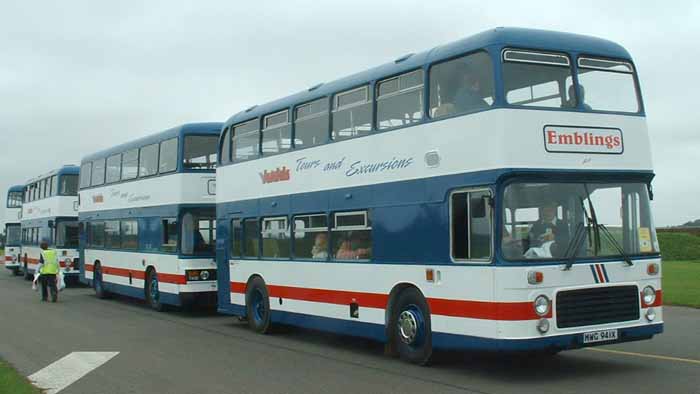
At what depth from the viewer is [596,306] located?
1069cm

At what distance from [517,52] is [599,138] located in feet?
4.99

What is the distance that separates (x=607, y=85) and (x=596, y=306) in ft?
9.64

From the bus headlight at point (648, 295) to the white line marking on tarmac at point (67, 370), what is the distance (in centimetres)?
743

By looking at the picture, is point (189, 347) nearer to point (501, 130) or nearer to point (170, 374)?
point (170, 374)

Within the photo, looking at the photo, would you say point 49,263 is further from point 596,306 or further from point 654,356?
point 596,306

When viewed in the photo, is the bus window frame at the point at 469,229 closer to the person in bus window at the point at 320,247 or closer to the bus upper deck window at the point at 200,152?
the person in bus window at the point at 320,247

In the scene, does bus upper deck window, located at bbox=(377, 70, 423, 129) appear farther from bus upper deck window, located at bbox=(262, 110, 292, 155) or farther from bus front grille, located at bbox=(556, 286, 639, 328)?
bus front grille, located at bbox=(556, 286, 639, 328)

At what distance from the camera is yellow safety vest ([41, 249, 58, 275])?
25.0 meters

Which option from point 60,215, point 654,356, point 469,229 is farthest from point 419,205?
point 60,215

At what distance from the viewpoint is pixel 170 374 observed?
38.6 feet

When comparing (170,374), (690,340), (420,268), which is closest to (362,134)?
(420,268)

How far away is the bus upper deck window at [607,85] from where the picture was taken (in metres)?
11.2

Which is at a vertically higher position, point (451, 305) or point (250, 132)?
point (250, 132)

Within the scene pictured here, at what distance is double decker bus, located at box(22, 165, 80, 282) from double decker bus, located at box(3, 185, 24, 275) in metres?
6.78
